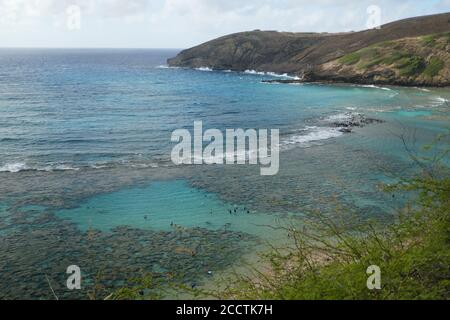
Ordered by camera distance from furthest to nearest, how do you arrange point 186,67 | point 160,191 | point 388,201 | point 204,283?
point 186,67
point 160,191
point 388,201
point 204,283

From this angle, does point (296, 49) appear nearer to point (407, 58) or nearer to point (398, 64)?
point (407, 58)

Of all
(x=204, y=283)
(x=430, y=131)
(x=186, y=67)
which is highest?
(x=186, y=67)

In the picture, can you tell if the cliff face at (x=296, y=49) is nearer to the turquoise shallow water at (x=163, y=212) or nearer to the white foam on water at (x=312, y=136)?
the white foam on water at (x=312, y=136)

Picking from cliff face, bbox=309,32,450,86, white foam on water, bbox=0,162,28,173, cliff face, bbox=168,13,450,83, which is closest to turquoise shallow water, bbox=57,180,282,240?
white foam on water, bbox=0,162,28,173

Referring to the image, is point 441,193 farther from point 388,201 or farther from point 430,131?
point 430,131

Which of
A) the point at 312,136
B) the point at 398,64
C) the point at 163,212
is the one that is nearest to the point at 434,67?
the point at 398,64

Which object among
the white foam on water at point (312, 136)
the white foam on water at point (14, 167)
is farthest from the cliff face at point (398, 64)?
the white foam on water at point (14, 167)
